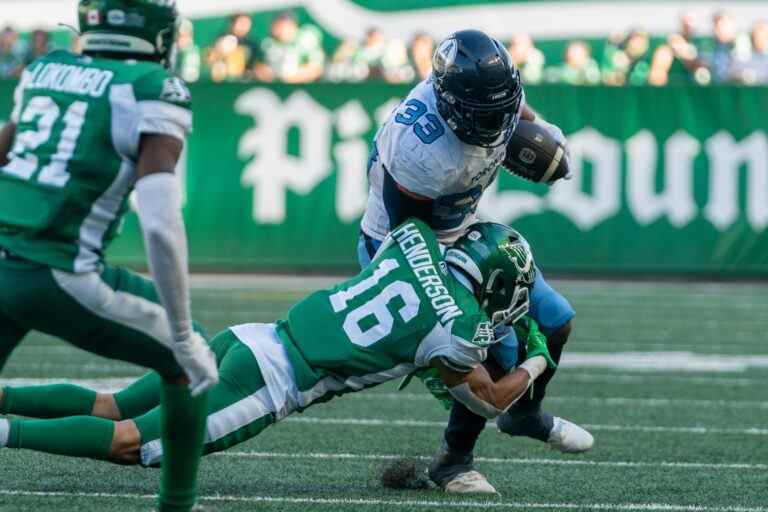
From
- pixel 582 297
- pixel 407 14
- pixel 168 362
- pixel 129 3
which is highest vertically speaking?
pixel 129 3

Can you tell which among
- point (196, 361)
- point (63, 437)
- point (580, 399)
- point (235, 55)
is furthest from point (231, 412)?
point (235, 55)

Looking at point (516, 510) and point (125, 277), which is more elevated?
point (125, 277)

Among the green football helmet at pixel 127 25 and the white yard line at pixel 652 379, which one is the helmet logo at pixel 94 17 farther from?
the white yard line at pixel 652 379

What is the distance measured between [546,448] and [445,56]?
176 centimetres

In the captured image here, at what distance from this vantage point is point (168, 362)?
3818mm

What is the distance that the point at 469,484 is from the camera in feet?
16.1

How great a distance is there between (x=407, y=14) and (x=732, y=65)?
4533 millimetres

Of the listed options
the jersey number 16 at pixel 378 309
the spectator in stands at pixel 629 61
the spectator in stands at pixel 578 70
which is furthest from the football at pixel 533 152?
the spectator in stands at pixel 629 61

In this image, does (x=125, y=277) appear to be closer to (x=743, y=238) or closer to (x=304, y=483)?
(x=304, y=483)

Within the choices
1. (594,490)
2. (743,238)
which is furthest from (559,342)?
(743,238)

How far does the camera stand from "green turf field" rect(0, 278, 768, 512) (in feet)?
15.2

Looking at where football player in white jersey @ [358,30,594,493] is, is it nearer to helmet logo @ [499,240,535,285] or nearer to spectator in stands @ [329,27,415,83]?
helmet logo @ [499,240,535,285]

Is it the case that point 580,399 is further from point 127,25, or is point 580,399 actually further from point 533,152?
point 127,25

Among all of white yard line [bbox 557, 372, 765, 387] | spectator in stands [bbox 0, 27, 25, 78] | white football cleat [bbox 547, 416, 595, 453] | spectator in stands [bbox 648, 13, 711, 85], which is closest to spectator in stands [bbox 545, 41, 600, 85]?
spectator in stands [bbox 648, 13, 711, 85]
